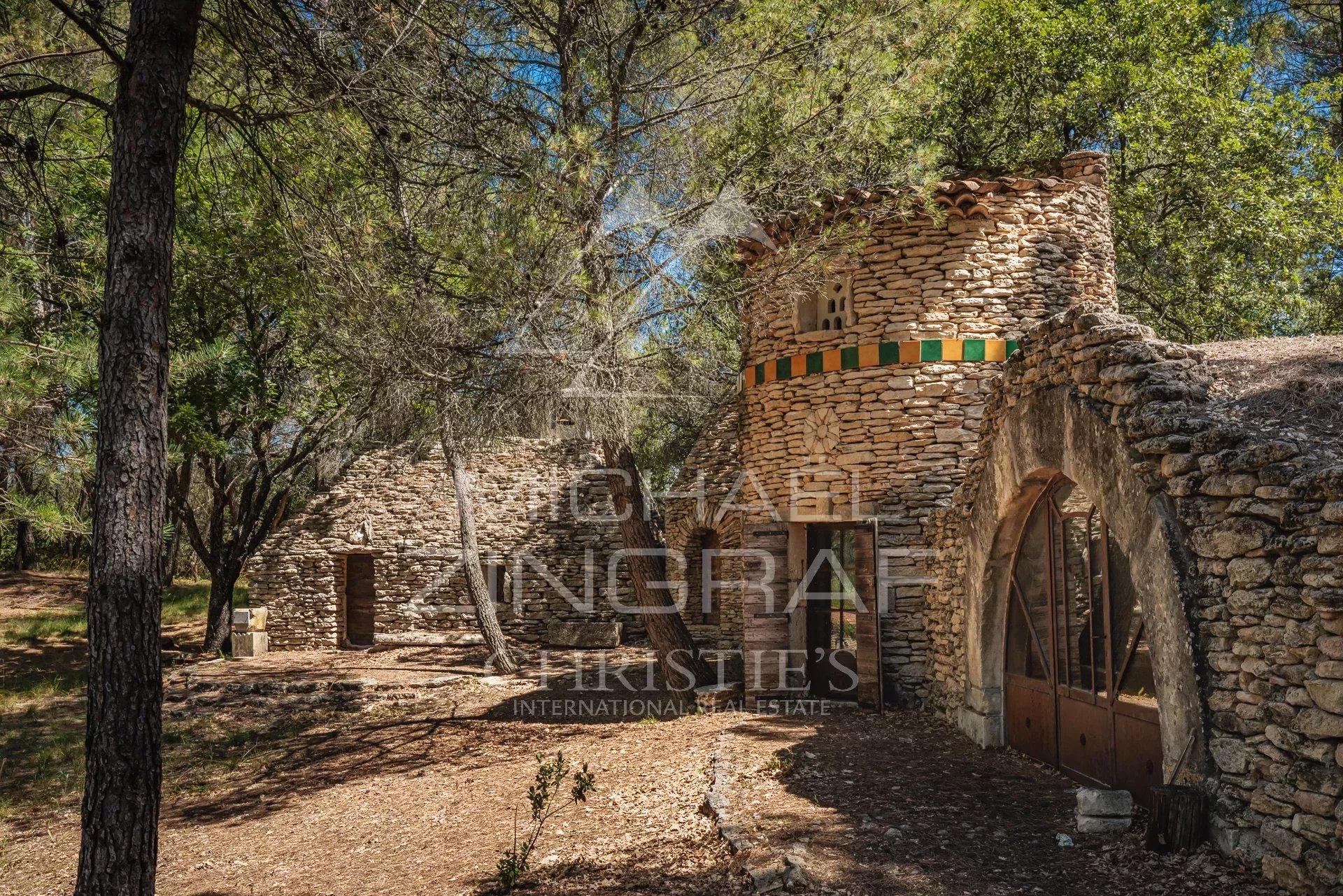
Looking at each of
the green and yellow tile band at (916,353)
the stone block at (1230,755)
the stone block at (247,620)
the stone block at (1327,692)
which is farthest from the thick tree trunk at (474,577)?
the stone block at (1327,692)

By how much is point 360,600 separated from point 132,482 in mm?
13276

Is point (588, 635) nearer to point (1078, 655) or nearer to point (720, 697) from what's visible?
point (720, 697)

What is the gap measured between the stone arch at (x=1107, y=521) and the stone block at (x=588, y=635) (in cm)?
804

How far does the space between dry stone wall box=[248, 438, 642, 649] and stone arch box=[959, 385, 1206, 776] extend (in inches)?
352

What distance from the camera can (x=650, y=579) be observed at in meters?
9.67

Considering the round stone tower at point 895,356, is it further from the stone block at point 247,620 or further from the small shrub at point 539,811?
the stone block at point 247,620

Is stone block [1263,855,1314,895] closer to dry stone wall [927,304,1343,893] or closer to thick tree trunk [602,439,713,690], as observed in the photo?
dry stone wall [927,304,1343,893]

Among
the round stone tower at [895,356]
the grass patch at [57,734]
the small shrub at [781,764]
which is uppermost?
the round stone tower at [895,356]

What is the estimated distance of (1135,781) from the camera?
5328 millimetres

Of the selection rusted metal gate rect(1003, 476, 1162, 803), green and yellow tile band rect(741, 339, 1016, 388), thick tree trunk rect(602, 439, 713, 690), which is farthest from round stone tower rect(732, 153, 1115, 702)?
rusted metal gate rect(1003, 476, 1162, 803)

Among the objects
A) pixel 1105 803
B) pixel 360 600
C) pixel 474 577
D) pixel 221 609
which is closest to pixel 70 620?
pixel 221 609

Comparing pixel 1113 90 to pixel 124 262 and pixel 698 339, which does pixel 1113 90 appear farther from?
pixel 124 262

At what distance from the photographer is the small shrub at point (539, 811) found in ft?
16.6

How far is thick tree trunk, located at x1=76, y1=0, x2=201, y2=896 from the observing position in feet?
13.0
